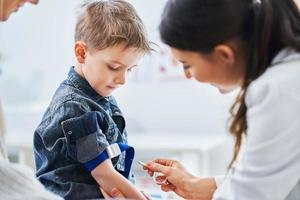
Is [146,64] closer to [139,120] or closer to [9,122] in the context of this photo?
[139,120]

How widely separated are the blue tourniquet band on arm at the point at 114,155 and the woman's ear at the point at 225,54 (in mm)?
289

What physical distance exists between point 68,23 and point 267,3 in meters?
1.33

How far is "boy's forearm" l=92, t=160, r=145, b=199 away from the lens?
0.94 metres

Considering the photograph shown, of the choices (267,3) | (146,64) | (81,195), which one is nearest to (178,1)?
(267,3)

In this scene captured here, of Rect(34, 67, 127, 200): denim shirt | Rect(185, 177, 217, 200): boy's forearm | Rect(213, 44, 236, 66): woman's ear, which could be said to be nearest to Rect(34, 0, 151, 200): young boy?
Rect(34, 67, 127, 200): denim shirt

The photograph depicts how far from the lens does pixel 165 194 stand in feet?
3.86

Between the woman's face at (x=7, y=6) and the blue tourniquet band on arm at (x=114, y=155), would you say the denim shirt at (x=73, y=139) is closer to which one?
the blue tourniquet band on arm at (x=114, y=155)

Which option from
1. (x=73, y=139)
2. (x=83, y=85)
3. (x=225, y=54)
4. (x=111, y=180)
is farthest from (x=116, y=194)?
(x=225, y=54)

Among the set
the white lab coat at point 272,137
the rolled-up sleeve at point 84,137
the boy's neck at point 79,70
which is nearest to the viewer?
the white lab coat at point 272,137

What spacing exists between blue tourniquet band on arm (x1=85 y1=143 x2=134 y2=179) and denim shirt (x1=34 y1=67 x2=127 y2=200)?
11 mm

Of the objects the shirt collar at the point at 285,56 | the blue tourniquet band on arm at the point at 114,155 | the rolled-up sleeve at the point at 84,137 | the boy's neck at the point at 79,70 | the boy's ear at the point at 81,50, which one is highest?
the shirt collar at the point at 285,56

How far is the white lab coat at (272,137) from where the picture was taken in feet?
2.51

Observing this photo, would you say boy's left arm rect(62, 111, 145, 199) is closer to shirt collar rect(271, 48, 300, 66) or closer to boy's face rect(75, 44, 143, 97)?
boy's face rect(75, 44, 143, 97)

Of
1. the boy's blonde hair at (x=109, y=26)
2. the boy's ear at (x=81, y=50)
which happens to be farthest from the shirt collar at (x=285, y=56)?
the boy's ear at (x=81, y=50)
